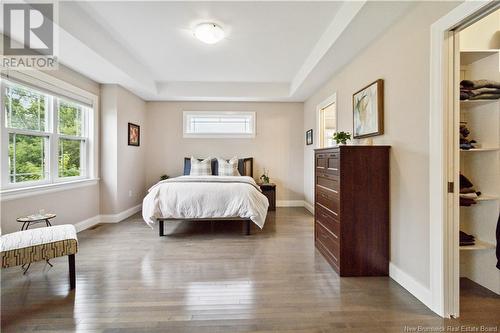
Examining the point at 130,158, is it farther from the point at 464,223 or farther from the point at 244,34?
the point at 464,223

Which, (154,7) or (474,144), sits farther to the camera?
(154,7)

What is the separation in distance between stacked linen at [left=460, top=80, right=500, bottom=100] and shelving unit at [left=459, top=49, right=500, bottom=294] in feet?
0.19

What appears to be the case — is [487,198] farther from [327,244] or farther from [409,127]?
[327,244]

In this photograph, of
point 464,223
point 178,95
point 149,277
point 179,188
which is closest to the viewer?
point 464,223

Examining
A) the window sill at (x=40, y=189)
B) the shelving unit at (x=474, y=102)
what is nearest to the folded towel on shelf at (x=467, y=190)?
the shelving unit at (x=474, y=102)

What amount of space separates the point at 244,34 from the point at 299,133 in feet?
10.2

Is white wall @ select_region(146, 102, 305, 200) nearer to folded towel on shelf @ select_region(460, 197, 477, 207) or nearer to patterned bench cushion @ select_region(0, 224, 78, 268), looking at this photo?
patterned bench cushion @ select_region(0, 224, 78, 268)

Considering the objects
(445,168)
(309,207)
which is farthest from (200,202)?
(445,168)

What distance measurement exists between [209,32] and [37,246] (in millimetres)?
2676

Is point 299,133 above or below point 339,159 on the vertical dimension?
above

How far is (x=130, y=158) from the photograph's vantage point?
4840 millimetres

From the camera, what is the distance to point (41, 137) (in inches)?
125

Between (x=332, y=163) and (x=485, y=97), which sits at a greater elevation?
(x=485, y=97)

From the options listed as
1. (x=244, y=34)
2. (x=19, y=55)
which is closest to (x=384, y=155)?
(x=244, y=34)
